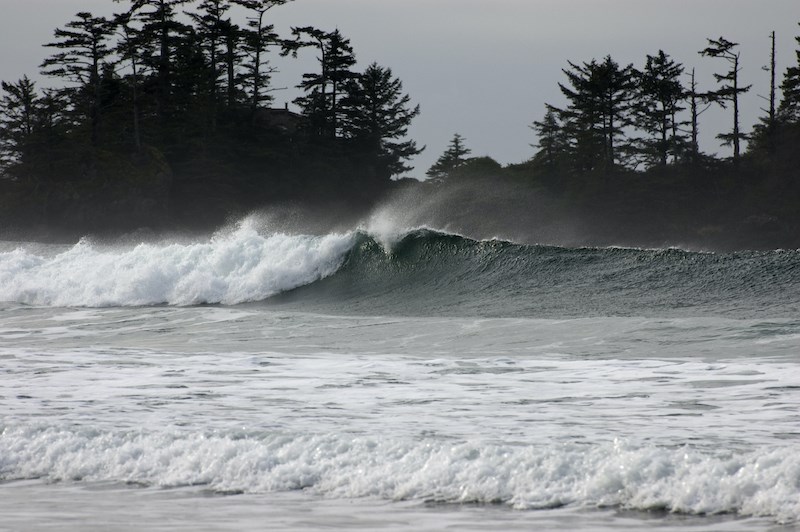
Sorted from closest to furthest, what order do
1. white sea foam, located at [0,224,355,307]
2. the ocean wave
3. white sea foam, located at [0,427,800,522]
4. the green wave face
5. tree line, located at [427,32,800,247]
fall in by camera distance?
white sea foam, located at [0,427,800,522] → the green wave face → the ocean wave → white sea foam, located at [0,224,355,307] → tree line, located at [427,32,800,247]

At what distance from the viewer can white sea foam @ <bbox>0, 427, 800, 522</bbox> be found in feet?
16.6

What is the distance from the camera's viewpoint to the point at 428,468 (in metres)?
5.67

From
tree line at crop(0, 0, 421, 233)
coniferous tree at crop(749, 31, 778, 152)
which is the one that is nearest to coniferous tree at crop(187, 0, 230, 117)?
tree line at crop(0, 0, 421, 233)

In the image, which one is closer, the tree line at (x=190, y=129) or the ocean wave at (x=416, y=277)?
the ocean wave at (x=416, y=277)

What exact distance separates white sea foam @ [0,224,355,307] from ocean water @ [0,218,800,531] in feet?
8.41

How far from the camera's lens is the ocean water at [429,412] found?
5105 millimetres

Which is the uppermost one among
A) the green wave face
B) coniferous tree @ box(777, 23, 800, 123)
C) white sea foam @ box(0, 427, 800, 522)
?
coniferous tree @ box(777, 23, 800, 123)

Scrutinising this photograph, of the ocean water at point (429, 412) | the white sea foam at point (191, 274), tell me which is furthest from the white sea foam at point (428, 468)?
the white sea foam at point (191, 274)

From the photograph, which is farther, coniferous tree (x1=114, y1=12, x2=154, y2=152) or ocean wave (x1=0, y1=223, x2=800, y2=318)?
coniferous tree (x1=114, y1=12, x2=154, y2=152)

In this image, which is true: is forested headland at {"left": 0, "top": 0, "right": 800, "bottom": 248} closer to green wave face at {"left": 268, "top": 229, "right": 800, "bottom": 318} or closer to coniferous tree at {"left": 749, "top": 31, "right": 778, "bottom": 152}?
coniferous tree at {"left": 749, "top": 31, "right": 778, "bottom": 152}

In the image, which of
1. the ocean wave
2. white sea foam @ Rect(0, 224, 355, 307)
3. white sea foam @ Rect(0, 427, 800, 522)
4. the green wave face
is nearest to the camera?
white sea foam @ Rect(0, 427, 800, 522)

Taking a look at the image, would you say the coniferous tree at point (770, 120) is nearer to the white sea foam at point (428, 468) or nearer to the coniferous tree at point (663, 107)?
the coniferous tree at point (663, 107)

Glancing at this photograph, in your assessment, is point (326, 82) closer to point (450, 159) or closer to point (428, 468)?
point (450, 159)

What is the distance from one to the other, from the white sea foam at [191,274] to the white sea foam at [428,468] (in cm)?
1339
